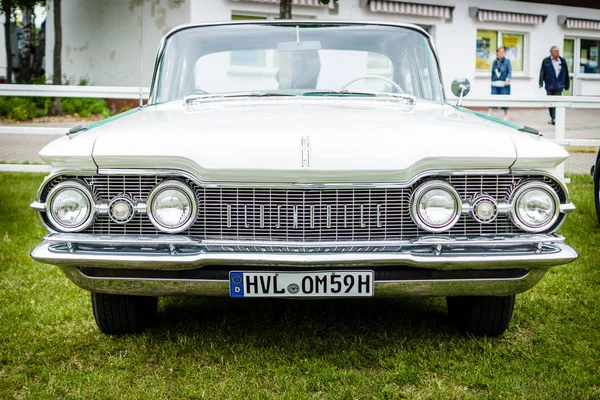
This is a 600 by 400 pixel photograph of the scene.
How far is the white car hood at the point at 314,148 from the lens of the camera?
9.27ft

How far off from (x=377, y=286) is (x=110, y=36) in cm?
1777

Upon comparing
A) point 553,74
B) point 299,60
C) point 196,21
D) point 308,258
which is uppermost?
point 196,21

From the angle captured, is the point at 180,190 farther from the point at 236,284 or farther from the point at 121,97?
the point at 121,97

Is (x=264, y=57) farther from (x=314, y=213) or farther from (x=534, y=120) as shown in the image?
(x=534, y=120)

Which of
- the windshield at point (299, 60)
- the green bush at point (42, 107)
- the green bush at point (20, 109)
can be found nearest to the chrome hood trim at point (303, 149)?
the windshield at point (299, 60)

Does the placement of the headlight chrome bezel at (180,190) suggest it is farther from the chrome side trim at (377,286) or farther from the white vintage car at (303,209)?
the chrome side trim at (377,286)

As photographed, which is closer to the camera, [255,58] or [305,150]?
[305,150]

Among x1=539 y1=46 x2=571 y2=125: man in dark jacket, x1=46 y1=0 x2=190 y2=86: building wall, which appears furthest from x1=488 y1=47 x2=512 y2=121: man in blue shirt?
x1=46 y1=0 x2=190 y2=86: building wall

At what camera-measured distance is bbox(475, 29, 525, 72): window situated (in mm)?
22000

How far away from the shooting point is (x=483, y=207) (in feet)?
9.67

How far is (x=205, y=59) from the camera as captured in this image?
14.0ft

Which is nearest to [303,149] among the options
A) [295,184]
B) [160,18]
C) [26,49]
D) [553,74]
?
[295,184]

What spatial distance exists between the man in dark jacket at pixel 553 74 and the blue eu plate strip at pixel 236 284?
581 inches

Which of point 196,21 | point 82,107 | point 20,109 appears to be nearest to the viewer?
point 20,109
